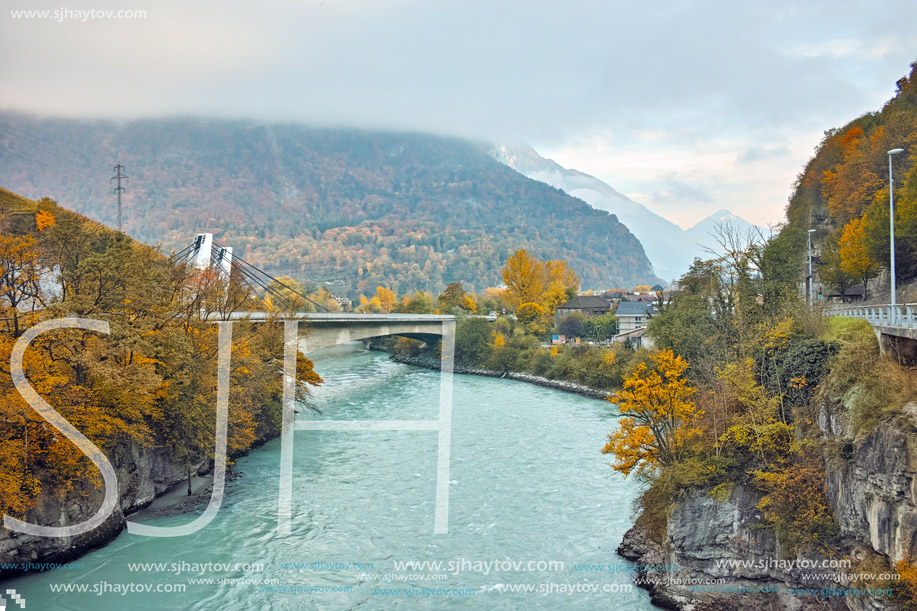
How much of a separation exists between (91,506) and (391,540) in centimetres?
820

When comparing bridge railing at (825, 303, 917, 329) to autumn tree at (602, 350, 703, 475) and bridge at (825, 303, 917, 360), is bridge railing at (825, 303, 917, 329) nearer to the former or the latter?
bridge at (825, 303, 917, 360)

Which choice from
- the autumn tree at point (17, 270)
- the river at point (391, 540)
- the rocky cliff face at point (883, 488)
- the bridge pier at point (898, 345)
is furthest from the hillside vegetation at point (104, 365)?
the bridge pier at point (898, 345)

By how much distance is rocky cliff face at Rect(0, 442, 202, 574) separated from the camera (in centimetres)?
1495

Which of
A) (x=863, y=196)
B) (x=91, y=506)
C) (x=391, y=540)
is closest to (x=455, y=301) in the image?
(x=863, y=196)

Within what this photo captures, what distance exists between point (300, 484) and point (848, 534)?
1724 centimetres

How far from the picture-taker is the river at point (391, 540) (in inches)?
579

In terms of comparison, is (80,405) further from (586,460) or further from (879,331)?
(879,331)

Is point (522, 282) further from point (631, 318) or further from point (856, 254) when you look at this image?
point (856, 254)

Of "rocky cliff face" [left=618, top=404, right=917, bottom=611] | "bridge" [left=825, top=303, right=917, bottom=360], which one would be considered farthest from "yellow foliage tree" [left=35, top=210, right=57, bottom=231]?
"bridge" [left=825, top=303, right=917, bottom=360]

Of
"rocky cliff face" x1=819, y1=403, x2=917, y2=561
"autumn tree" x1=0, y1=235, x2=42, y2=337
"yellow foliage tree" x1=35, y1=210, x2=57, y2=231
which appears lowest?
"rocky cliff face" x1=819, y1=403, x2=917, y2=561

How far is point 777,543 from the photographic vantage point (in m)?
13.9

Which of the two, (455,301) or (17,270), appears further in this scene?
(455,301)

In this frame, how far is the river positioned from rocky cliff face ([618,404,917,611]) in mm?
1093

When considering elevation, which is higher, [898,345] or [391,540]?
[898,345]
